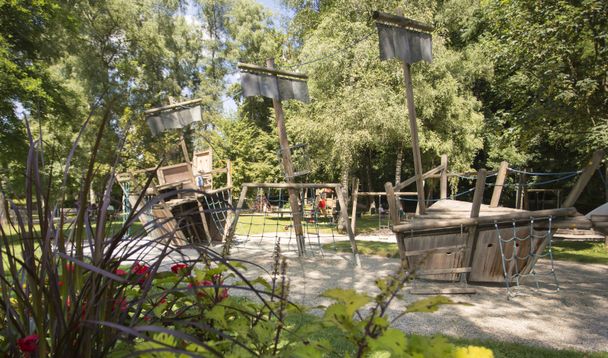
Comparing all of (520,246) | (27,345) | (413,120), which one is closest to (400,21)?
(413,120)

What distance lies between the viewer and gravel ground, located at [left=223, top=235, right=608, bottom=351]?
344 cm

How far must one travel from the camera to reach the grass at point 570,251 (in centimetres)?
778

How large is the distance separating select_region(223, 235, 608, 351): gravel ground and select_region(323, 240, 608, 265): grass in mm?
920

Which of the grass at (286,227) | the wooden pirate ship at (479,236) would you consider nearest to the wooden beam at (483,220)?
the wooden pirate ship at (479,236)

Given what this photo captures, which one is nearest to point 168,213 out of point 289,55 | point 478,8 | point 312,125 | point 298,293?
point 298,293

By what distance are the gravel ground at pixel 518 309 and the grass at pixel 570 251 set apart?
0.92 metres

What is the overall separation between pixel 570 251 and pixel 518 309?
21.9ft

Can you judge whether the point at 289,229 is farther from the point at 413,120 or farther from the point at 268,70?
the point at 413,120

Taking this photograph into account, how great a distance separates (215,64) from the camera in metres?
27.3

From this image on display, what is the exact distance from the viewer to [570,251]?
9.41 m

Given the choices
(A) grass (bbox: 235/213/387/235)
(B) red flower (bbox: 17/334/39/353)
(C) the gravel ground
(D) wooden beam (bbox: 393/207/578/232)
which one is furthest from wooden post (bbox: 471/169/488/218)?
(A) grass (bbox: 235/213/387/235)

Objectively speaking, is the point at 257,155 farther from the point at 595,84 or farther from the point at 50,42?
Answer: the point at 595,84

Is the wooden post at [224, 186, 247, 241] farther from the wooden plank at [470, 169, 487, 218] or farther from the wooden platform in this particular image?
the wooden plank at [470, 169, 487, 218]

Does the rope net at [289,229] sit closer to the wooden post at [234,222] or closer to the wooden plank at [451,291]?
the wooden post at [234,222]
